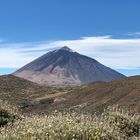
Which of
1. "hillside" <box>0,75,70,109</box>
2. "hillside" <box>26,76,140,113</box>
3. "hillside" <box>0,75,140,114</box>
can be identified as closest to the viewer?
"hillside" <box>26,76,140,113</box>

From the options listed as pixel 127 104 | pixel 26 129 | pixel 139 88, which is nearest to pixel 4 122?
Result: pixel 26 129

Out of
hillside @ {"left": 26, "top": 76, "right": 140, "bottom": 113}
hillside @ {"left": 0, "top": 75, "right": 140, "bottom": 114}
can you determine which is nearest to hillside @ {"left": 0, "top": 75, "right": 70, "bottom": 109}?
hillside @ {"left": 0, "top": 75, "right": 140, "bottom": 114}

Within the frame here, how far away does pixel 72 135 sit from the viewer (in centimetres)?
1307

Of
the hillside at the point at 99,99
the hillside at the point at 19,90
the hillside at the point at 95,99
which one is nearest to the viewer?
the hillside at the point at 99,99

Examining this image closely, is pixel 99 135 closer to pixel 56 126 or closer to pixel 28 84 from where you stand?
pixel 56 126

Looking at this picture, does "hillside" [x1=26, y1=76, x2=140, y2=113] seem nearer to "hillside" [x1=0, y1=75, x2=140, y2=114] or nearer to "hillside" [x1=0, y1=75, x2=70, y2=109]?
"hillside" [x1=0, y1=75, x2=140, y2=114]

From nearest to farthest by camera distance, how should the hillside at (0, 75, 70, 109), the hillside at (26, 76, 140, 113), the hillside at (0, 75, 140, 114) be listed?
1. the hillside at (26, 76, 140, 113)
2. the hillside at (0, 75, 140, 114)
3. the hillside at (0, 75, 70, 109)

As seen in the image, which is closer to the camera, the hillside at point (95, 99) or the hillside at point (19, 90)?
the hillside at point (95, 99)

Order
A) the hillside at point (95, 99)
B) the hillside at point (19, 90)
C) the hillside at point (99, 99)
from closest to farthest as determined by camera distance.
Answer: the hillside at point (99, 99) < the hillside at point (95, 99) < the hillside at point (19, 90)

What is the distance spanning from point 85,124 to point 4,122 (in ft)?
19.4

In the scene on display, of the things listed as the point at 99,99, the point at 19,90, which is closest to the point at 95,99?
the point at 99,99

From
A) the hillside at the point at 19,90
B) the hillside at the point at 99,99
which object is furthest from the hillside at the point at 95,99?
the hillside at the point at 19,90

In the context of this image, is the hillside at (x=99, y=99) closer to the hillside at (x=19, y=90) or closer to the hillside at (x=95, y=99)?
the hillside at (x=95, y=99)

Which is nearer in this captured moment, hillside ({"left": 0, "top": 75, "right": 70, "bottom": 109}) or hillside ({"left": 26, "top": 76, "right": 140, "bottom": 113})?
hillside ({"left": 26, "top": 76, "right": 140, "bottom": 113})
